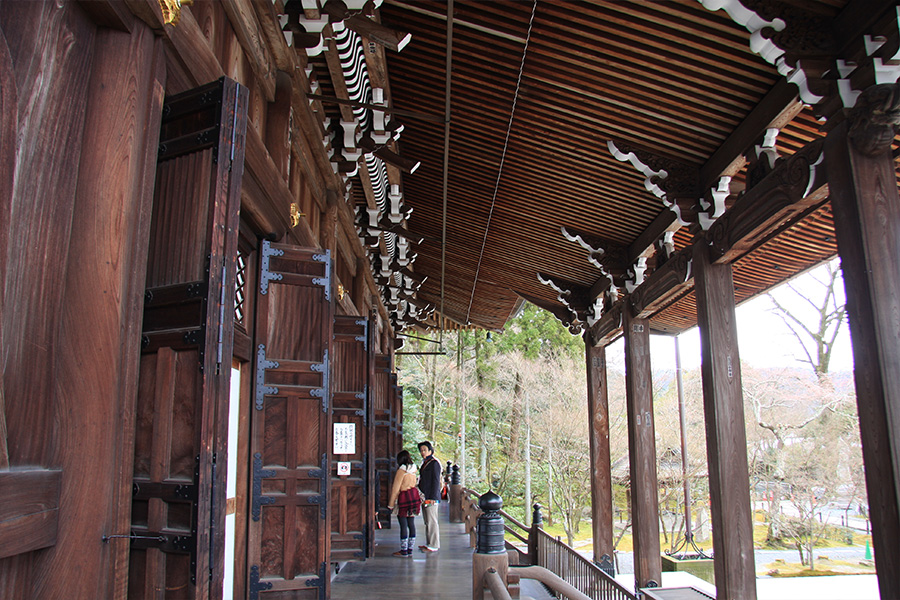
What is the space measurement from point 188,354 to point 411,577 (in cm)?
434

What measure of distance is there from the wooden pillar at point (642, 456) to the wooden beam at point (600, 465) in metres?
1.08

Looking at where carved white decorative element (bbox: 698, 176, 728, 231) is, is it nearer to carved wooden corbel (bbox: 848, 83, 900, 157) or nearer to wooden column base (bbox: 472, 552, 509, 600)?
carved wooden corbel (bbox: 848, 83, 900, 157)

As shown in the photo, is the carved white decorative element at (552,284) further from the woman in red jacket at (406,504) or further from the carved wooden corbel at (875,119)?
the carved wooden corbel at (875,119)

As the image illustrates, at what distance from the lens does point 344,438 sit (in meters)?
5.89

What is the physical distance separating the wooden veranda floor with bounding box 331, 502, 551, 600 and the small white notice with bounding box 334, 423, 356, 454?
1146 mm

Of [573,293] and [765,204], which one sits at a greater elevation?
[573,293]

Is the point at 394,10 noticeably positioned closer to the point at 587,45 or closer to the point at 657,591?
the point at 587,45

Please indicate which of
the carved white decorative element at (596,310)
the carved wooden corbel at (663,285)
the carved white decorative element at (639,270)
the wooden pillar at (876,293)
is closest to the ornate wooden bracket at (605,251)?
the carved white decorative element at (639,270)

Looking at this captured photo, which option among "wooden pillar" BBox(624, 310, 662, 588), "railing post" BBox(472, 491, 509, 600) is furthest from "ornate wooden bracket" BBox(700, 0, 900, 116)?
"wooden pillar" BBox(624, 310, 662, 588)

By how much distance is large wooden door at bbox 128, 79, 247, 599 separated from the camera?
201cm

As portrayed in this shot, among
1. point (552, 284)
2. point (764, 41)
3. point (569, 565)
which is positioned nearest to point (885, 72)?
point (764, 41)

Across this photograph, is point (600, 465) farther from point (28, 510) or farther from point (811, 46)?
point (28, 510)

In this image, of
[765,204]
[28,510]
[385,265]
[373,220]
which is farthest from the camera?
[385,265]

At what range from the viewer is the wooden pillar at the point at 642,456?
6824mm
